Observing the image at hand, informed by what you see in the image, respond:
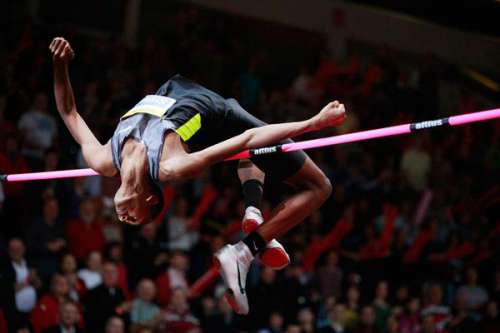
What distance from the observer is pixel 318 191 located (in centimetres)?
612

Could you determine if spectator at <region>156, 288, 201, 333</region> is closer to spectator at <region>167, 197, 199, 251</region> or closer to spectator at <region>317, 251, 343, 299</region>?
spectator at <region>167, 197, 199, 251</region>

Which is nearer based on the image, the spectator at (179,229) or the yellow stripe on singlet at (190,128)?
the yellow stripe on singlet at (190,128)

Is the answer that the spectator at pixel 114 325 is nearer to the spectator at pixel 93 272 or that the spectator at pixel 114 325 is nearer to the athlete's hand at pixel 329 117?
the spectator at pixel 93 272

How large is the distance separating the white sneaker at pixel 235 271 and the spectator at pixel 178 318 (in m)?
3.53

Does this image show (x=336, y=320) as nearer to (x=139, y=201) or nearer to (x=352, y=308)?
(x=352, y=308)

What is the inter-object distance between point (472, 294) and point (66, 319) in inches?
202

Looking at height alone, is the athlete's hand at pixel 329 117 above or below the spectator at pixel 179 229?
above

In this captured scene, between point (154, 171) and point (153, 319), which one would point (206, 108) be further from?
point (153, 319)

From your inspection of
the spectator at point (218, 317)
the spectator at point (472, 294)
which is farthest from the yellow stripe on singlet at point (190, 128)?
the spectator at point (472, 294)

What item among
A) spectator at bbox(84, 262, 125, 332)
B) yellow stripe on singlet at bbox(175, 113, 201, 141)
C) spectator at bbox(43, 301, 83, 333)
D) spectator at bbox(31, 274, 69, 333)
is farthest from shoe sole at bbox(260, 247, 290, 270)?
spectator at bbox(84, 262, 125, 332)

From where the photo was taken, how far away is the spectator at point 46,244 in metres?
9.26

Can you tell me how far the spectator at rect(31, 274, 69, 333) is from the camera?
877 centimetres

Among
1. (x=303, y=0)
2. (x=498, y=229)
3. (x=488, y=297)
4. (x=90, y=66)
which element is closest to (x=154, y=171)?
Result: (x=90, y=66)

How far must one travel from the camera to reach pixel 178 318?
948 centimetres
